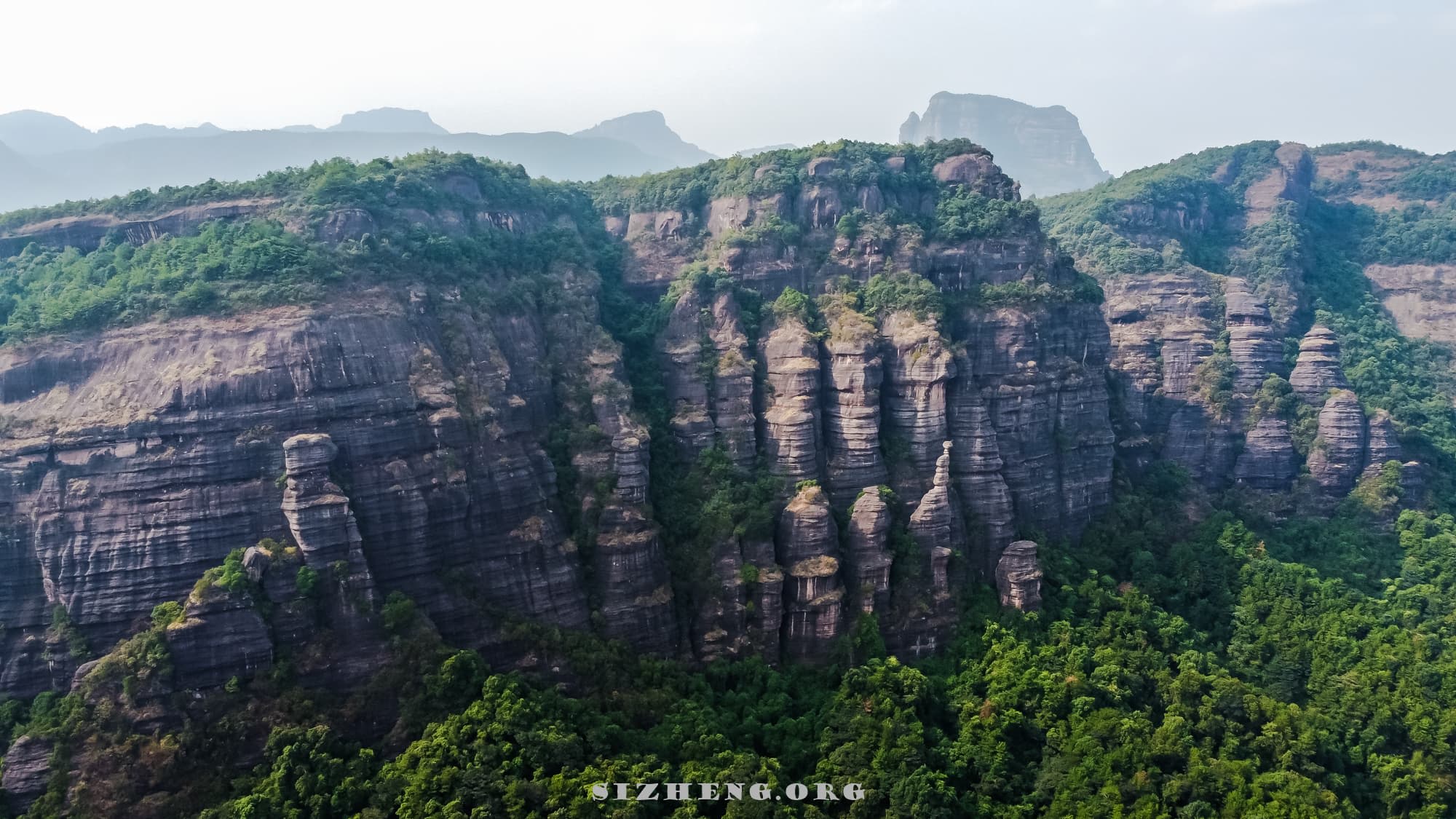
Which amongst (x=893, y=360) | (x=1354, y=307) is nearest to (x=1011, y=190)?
(x=893, y=360)

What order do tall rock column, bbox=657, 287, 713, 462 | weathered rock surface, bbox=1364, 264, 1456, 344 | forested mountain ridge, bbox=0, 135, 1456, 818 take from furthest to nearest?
weathered rock surface, bbox=1364, 264, 1456, 344, tall rock column, bbox=657, 287, 713, 462, forested mountain ridge, bbox=0, 135, 1456, 818

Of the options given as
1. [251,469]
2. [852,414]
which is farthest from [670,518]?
[251,469]

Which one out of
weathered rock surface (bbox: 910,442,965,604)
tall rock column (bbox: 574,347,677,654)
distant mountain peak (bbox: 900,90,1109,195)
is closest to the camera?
tall rock column (bbox: 574,347,677,654)

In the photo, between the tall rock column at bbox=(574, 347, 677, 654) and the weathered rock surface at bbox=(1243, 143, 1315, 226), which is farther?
the weathered rock surface at bbox=(1243, 143, 1315, 226)

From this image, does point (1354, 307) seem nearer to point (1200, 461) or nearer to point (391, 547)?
point (1200, 461)

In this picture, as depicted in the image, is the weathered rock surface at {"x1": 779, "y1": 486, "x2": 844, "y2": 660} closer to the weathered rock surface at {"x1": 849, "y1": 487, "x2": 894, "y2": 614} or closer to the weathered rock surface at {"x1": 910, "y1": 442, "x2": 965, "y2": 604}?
the weathered rock surface at {"x1": 849, "y1": 487, "x2": 894, "y2": 614}

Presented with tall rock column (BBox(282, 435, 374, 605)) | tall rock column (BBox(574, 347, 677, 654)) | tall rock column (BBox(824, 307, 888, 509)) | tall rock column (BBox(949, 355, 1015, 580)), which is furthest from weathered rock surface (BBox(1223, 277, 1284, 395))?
tall rock column (BBox(282, 435, 374, 605))
